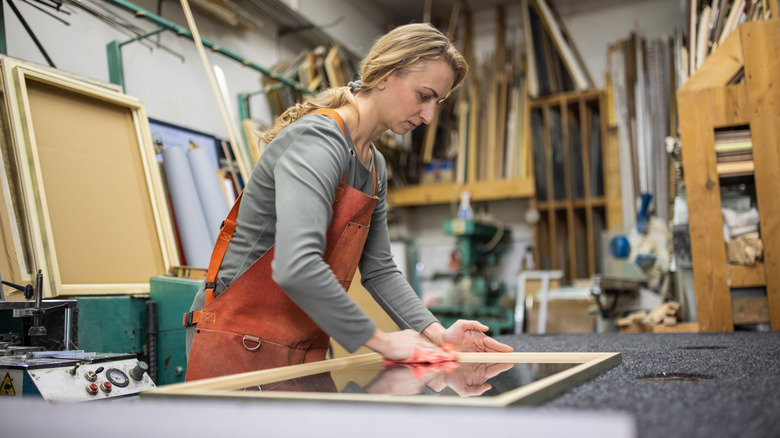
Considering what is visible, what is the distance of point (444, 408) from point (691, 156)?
2.34 meters

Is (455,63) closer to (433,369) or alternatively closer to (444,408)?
(433,369)

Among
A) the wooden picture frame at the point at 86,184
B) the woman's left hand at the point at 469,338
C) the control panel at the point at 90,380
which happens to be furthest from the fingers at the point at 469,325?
the wooden picture frame at the point at 86,184

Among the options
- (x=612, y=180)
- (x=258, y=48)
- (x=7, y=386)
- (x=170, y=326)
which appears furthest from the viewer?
(x=612, y=180)

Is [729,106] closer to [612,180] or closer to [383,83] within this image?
[383,83]

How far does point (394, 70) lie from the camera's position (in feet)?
4.30

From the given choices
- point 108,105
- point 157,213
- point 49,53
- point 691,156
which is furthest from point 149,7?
point 691,156

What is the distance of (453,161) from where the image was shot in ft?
19.9

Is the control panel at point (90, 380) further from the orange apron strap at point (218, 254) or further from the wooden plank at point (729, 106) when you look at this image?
the wooden plank at point (729, 106)

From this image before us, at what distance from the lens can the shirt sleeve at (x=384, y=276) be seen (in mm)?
1515

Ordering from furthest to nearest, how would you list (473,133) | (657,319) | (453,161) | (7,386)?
1. (453,161)
2. (473,133)
3. (657,319)
4. (7,386)

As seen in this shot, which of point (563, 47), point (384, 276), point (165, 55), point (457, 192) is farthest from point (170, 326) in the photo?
point (563, 47)

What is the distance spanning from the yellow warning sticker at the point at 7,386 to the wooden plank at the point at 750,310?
8.53ft

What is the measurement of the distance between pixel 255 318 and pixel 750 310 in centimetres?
219

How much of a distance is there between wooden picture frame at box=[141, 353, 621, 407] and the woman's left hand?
0.29 ft
